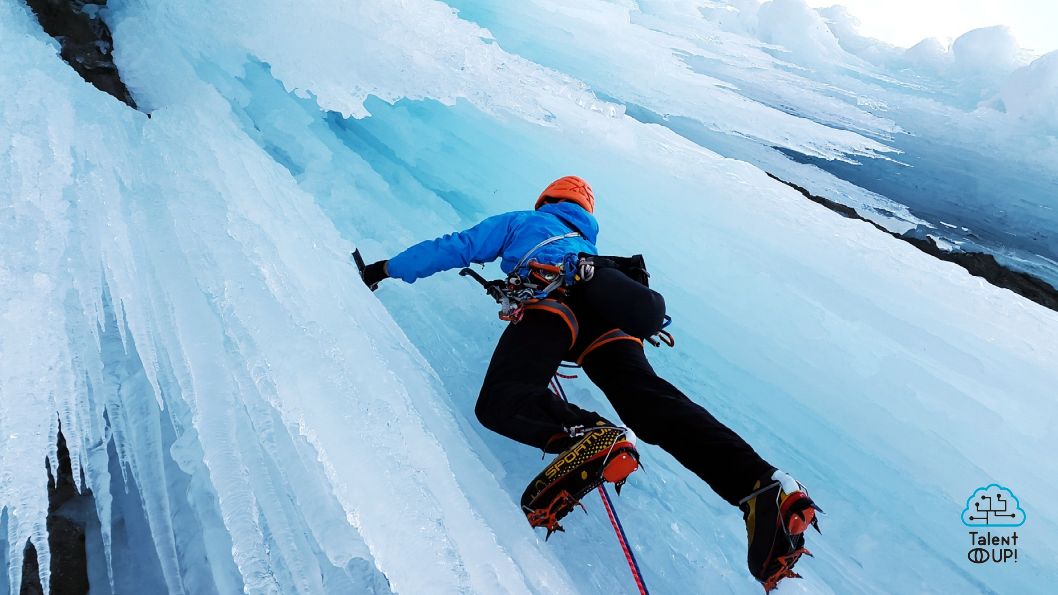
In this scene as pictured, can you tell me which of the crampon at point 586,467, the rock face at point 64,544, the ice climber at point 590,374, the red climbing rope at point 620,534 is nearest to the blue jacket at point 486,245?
the ice climber at point 590,374

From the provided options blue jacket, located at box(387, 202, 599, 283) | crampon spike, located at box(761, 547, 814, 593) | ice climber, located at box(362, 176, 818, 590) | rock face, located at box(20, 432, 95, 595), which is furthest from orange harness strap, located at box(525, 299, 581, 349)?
rock face, located at box(20, 432, 95, 595)

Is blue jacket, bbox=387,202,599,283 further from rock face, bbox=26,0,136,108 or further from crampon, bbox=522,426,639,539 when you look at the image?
rock face, bbox=26,0,136,108

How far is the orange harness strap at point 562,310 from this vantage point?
1.87 m

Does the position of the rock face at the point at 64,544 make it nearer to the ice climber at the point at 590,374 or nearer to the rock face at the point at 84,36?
the ice climber at the point at 590,374

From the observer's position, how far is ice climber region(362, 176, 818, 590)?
137 cm

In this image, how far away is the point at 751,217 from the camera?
3172mm

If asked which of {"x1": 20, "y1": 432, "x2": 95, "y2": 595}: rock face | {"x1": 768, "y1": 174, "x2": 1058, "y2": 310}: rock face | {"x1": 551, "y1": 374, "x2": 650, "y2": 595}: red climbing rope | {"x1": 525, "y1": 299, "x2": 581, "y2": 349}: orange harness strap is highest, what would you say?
{"x1": 525, "y1": 299, "x2": 581, "y2": 349}: orange harness strap

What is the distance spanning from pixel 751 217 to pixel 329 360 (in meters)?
2.47

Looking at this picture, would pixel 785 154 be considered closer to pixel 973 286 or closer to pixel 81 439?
pixel 973 286

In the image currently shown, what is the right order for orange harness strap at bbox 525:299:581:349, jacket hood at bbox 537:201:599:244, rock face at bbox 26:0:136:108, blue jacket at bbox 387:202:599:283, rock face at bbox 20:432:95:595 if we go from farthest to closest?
rock face at bbox 26:0:136:108
jacket hood at bbox 537:201:599:244
blue jacket at bbox 387:202:599:283
orange harness strap at bbox 525:299:581:349
rock face at bbox 20:432:95:595

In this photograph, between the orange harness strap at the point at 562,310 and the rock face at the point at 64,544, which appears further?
the orange harness strap at the point at 562,310

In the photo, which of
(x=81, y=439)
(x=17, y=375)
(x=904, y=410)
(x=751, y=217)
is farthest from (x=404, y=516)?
(x=751, y=217)

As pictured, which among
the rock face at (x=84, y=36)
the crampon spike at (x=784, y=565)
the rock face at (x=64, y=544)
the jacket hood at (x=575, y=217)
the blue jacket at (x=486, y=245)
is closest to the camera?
the crampon spike at (x=784, y=565)

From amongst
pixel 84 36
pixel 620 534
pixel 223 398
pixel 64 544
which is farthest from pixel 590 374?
pixel 84 36
